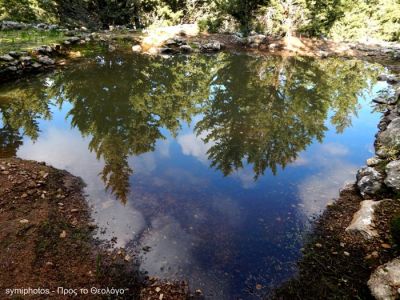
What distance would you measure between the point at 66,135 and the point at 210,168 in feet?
22.7

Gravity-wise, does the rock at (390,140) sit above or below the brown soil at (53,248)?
above

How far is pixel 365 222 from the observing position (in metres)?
7.91

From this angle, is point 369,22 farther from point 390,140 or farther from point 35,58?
point 35,58

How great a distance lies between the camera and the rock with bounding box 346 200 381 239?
7684 millimetres

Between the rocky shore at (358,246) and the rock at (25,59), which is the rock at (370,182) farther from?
the rock at (25,59)

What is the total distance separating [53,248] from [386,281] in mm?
7145

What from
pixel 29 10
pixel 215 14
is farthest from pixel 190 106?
pixel 29 10

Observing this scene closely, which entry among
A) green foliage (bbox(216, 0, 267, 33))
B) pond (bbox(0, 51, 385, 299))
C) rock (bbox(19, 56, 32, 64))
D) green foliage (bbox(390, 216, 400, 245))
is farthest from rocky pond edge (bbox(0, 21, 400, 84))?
green foliage (bbox(390, 216, 400, 245))

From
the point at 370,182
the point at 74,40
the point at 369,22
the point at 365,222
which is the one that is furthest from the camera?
the point at 369,22

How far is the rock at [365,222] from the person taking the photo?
768 centimetres

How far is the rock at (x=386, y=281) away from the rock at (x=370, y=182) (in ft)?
11.3

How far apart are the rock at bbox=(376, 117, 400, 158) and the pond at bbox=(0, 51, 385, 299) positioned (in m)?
0.94

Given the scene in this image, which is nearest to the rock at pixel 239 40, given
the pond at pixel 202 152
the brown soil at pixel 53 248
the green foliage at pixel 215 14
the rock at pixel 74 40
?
the green foliage at pixel 215 14

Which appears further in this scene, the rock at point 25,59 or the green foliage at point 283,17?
the green foliage at point 283,17
